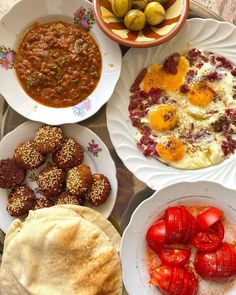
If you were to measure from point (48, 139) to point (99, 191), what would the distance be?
0.50 metres

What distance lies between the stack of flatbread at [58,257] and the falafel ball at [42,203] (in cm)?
18

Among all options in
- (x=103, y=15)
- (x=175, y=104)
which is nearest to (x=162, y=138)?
(x=175, y=104)

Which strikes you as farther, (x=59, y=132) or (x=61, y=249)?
(x=59, y=132)

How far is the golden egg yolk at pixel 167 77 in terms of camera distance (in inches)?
174

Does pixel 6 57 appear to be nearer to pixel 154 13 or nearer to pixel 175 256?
pixel 154 13

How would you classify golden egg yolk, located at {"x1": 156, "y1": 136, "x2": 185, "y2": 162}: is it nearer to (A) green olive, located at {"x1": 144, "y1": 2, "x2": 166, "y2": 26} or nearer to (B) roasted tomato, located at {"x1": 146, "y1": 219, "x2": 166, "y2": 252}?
(B) roasted tomato, located at {"x1": 146, "y1": 219, "x2": 166, "y2": 252}

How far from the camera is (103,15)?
4258 mm

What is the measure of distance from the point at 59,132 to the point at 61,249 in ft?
2.69

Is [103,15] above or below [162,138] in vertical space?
above

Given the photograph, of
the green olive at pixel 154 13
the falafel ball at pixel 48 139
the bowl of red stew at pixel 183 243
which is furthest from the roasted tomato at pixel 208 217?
the green olive at pixel 154 13

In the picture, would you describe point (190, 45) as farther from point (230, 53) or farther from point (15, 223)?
point (15, 223)

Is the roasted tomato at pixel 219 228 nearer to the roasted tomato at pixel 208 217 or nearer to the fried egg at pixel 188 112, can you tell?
the roasted tomato at pixel 208 217

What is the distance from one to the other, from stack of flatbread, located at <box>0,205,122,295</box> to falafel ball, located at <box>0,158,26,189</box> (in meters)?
0.32

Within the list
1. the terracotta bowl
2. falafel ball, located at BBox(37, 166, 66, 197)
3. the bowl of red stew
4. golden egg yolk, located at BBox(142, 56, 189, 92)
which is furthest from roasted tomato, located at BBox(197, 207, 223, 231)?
the terracotta bowl
